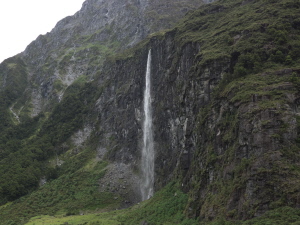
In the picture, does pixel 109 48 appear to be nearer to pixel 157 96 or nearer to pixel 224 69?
pixel 157 96

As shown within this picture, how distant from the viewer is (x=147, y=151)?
77.3 meters

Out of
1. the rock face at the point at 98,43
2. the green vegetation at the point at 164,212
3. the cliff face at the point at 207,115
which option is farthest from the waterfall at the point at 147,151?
the rock face at the point at 98,43

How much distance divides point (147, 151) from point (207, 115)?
37.4m

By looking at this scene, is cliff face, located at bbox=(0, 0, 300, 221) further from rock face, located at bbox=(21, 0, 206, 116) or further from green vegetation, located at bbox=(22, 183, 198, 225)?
rock face, located at bbox=(21, 0, 206, 116)

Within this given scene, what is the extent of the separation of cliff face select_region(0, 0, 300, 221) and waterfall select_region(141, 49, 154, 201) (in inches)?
90.2

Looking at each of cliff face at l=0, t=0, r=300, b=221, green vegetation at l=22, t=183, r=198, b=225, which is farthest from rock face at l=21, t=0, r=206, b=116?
green vegetation at l=22, t=183, r=198, b=225

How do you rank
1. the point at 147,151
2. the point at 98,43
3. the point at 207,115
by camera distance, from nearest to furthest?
the point at 207,115 < the point at 147,151 < the point at 98,43

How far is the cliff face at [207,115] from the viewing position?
28156 mm

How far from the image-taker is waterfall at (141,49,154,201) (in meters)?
70.6

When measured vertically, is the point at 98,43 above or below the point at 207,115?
above

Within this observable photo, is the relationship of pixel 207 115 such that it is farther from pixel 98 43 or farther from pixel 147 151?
pixel 98 43

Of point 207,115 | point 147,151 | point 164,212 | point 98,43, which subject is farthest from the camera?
point 98,43

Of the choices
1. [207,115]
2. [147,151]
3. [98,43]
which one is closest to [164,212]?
[207,115]

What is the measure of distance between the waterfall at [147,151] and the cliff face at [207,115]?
229cm
